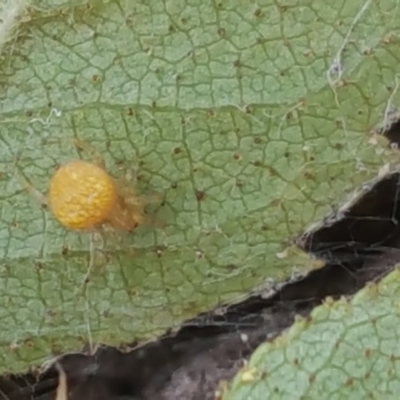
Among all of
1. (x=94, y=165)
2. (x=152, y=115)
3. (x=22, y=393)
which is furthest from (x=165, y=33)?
(x=22, y=393)

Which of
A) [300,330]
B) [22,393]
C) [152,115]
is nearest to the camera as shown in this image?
[300,330]

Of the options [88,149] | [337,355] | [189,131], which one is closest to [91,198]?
[88,149]

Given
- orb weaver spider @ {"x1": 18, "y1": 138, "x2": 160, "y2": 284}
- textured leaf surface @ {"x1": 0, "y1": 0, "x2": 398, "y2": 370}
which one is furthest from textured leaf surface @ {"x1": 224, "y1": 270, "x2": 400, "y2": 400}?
orb weaver spider @ {"x1": 18, "y1": 138, "x2": 160, "y2": 284}

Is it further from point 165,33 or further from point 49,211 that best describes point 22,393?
point 165,33

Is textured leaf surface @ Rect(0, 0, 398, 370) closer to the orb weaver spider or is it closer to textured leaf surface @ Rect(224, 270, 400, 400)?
the orb weaver spider

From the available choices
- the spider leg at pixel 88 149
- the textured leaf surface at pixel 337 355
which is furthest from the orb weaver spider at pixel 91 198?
the textured leaf surface at pixel 337 355

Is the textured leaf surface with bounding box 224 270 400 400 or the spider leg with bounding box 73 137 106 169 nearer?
the textured leaf surface with bounding box 224 270 400 400

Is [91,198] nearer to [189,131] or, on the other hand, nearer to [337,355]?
[189,131]
